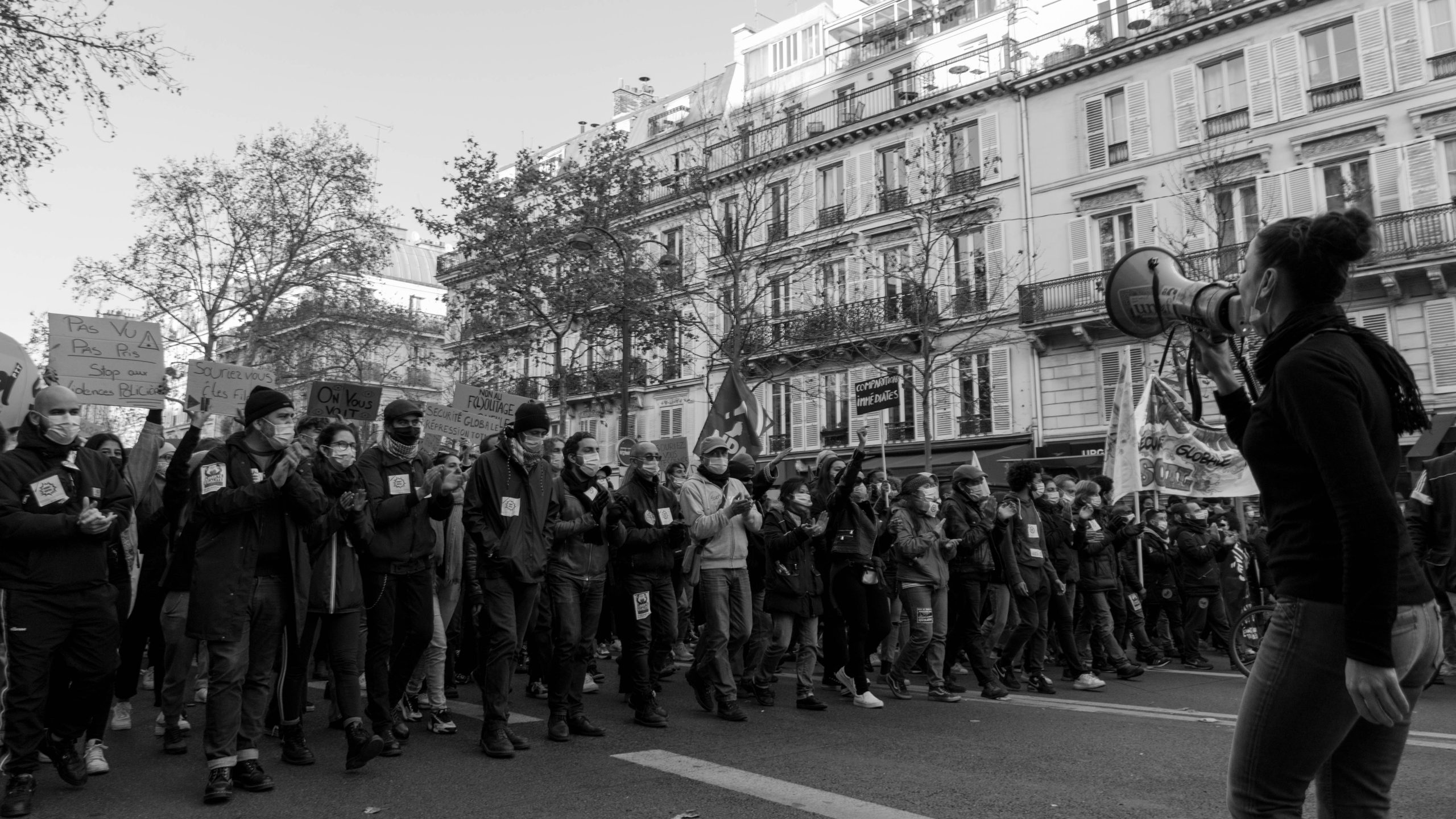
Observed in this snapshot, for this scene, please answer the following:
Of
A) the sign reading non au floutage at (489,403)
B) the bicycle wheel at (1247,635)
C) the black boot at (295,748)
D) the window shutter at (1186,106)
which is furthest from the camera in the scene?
the window shutter at (1186,106)

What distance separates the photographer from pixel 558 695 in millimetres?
6852

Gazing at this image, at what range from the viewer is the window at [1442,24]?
24172mm

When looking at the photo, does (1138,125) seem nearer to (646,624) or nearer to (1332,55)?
(1332,55)

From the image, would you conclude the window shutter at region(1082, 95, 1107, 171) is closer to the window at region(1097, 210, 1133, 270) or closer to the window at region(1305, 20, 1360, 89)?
the window at region(1097, 210, 1133, 270)

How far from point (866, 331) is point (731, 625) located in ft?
78.7

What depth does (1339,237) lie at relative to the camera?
258 centimetres

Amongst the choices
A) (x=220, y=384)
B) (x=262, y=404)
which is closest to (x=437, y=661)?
(x=262, y=404)

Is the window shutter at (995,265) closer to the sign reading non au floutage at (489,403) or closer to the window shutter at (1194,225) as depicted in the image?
the window shutter at (1194,225)

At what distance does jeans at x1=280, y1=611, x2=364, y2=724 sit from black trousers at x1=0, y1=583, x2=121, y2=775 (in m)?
0.89

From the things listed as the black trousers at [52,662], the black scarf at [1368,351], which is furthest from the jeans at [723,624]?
the black scarf at [1368,351]

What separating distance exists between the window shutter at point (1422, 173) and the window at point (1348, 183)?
824mm

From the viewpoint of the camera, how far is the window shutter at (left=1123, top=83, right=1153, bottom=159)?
28.6 metres

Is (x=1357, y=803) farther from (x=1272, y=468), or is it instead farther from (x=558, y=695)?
(x=558, y=695)

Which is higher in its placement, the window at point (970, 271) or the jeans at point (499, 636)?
the window at point (970, 271)
